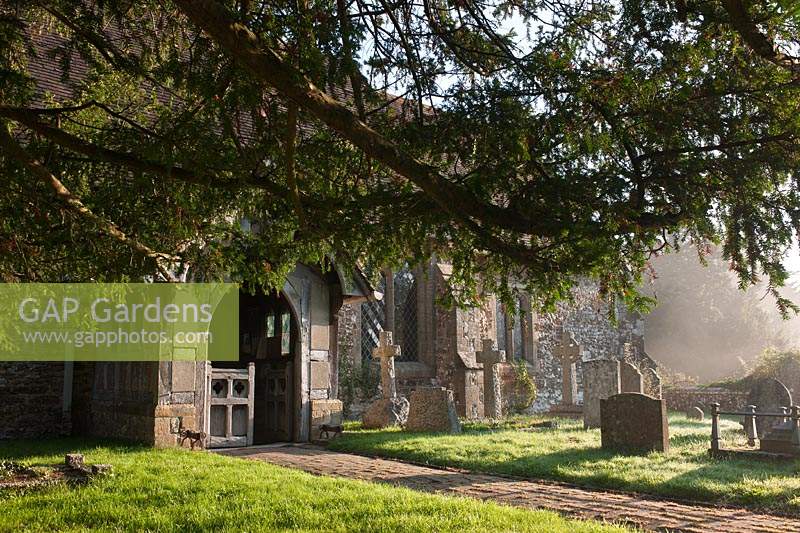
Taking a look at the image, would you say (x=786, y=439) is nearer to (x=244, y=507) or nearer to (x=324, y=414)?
(x=324, y=414)

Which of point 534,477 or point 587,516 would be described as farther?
point 534,477

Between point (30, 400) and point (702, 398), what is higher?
point (30, 400)

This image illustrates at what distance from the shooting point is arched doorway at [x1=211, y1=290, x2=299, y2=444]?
38.3 feet

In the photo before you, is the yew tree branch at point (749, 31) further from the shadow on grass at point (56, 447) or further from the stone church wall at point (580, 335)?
the stone church wall at point (580, 335)

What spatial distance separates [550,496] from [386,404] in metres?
6.68

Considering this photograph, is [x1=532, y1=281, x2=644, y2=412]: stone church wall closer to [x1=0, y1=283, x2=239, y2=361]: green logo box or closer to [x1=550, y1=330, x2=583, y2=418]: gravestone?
[x1=550, y1=330, x2=583, y2=418]: gravestone

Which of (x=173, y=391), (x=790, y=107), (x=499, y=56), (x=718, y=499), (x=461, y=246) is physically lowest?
(x=718, y=499)

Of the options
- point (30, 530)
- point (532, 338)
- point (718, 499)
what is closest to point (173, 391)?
point (30, 530)

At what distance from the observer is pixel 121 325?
10.5 m

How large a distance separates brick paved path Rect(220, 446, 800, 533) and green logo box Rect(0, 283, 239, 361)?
1849 mm

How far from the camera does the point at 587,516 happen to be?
584cm

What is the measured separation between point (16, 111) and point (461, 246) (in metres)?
2.72

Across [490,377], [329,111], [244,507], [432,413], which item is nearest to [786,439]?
[432,413]

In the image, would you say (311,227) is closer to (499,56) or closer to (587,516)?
(499,56)
